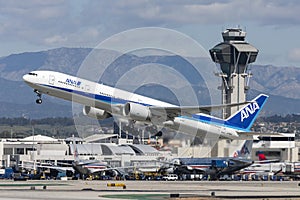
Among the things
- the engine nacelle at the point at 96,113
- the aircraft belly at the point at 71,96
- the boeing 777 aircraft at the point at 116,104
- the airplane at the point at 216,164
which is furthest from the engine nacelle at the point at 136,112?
the airplane at the point at 216,164

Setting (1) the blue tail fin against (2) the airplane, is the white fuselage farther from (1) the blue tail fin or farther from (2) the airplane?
(2) the airplane

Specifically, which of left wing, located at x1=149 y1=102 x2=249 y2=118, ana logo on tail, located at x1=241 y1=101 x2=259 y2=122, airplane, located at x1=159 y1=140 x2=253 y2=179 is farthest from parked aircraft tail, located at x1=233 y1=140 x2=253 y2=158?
left wing, located at x1=149 y1=102 x2=249 y2=118

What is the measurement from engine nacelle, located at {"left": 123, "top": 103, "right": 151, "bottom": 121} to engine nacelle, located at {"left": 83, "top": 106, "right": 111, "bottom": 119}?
6.46 meters

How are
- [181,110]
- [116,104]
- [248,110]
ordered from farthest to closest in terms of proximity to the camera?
[248,110] → [181,110] → [116,104]

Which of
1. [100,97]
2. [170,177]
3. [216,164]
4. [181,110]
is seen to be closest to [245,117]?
[181,110]

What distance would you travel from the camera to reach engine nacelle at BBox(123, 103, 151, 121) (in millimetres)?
110188

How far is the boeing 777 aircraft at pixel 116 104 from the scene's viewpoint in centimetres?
10806

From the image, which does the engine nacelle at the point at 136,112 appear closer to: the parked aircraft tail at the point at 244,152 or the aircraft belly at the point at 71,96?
the aircraft belly at the point at 71,96

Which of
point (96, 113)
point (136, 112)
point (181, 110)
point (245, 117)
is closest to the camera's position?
point (136, 112)

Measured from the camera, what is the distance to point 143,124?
12019cm

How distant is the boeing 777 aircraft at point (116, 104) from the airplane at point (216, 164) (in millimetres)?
38868

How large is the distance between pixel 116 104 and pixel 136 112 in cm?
310

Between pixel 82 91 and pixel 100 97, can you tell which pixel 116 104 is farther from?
pixel 82 91

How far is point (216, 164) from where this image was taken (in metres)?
165
